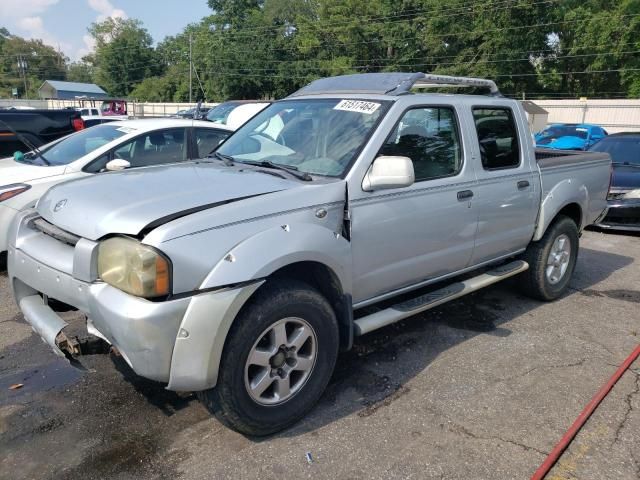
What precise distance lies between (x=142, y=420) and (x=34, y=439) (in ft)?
1.84

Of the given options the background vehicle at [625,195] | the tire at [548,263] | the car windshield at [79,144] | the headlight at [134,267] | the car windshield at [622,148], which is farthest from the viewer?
the car windshield at [622,148]

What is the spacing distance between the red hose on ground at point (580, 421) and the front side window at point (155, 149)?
198 inches

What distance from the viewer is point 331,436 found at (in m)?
2.98

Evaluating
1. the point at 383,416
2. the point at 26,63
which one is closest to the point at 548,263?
the point at 383,416

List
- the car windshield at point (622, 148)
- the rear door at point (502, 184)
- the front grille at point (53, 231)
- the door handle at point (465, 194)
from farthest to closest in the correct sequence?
the car windshield at point (622, 148) < the rear door at point (502, 184) < the door handle at point (465, 194) < the front grille at point (53, 231)

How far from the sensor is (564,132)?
1944 centimetres

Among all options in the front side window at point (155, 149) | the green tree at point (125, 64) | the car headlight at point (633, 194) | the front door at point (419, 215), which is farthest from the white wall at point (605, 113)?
the green tree at point (125, 64)

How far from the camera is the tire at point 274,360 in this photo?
2.69 metres

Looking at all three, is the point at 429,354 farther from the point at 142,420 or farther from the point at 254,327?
the point at 142,420

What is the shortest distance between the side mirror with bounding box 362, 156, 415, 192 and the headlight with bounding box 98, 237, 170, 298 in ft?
4.54

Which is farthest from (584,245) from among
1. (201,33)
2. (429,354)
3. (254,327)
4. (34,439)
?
(201,33)

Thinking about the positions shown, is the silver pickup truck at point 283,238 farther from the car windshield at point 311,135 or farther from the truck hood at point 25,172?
the truck hood at point 25,172

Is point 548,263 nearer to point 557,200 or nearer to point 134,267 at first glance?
point 557,200

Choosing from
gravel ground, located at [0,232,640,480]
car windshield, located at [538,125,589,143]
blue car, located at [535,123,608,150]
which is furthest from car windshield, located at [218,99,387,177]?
car windshield, located at [538,125,589,143]
